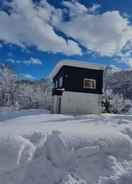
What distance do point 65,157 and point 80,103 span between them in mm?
11010

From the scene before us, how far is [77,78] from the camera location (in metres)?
16.7

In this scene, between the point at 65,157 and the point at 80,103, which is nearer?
Answer: the point at 65,157

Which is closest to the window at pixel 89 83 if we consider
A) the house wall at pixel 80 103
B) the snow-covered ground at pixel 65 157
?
the house wall at pixel 80 103

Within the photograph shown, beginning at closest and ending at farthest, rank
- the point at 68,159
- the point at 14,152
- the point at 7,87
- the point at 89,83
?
the point at 14,152, the point at 68,159, the point at 89,83, the point at 7,87

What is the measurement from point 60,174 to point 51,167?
1.16 feet

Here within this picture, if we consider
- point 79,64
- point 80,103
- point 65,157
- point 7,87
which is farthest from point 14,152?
point 7,87

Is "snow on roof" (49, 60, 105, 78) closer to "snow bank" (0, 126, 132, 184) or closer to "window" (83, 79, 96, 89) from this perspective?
"window" (83, 79, 96, 89)

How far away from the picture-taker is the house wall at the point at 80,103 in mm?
16328

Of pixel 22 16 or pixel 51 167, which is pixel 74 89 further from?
pixel 51 167

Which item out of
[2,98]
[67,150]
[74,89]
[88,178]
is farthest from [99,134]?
[2,98]

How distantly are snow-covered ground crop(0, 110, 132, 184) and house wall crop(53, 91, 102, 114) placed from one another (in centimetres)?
958

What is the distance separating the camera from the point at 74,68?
16719mm

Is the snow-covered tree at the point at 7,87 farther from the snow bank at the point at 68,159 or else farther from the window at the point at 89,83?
the snow bank at the point at 68,159

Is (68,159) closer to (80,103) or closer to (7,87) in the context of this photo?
(80,103)
